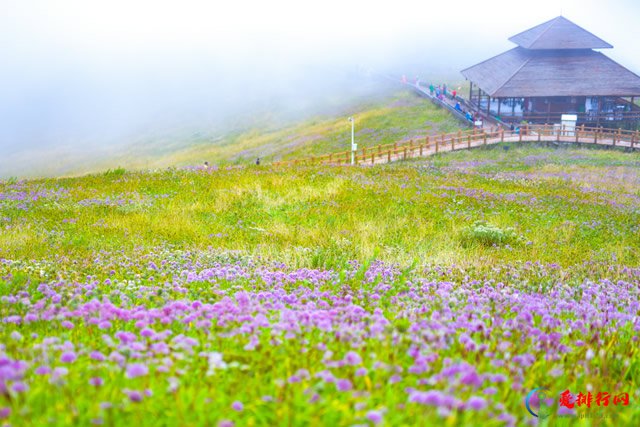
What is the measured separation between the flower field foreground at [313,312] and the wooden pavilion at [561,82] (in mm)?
36077

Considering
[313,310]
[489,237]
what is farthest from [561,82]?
[313,310]

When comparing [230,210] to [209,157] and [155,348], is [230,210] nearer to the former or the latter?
[155,348]

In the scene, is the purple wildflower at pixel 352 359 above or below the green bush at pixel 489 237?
above

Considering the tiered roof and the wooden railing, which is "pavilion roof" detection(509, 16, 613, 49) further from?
the wooden railing

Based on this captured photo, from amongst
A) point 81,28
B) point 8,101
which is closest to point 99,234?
point 8,101

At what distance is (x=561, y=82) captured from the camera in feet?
161

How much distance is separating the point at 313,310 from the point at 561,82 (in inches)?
2016

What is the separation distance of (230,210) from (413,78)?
310 ft

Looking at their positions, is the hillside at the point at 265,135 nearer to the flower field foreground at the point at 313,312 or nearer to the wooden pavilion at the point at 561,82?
the wooden pavilion at the point at 561,82

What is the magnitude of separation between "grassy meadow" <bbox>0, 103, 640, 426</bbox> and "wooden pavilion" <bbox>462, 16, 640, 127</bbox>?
3557 centimetres

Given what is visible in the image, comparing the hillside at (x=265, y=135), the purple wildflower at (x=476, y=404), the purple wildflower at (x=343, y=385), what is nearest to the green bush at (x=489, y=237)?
the purple wildflower at (x=343, y=385)

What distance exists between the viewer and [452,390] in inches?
109

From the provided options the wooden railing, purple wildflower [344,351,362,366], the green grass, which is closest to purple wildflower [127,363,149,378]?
purple wildflower [344,351,362,366]

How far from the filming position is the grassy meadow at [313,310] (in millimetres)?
2777
